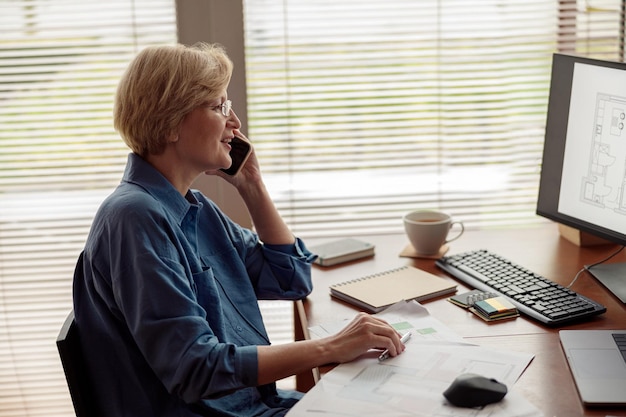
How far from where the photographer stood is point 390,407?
1.41 meters

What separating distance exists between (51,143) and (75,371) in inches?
49.3

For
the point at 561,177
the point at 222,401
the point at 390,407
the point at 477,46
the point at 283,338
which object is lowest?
the point at 283,338

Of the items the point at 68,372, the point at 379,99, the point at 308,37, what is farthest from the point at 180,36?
the point at 68,372

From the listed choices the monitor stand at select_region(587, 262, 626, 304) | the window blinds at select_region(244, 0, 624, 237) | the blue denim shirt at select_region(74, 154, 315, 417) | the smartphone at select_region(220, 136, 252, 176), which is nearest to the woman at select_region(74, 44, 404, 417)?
the blue denim shirt at select_region(74, 154, 315, 417)

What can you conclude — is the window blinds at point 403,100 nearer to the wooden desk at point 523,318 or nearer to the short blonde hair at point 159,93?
the wooden desk at point 523,318

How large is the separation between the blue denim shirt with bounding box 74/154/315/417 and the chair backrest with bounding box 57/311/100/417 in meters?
0.02

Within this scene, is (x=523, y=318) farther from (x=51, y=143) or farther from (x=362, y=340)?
(x=51, y=143)

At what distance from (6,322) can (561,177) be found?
1.77 metres

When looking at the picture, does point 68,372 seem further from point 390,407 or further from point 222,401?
point 390,407

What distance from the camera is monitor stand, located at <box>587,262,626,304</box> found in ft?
6.25

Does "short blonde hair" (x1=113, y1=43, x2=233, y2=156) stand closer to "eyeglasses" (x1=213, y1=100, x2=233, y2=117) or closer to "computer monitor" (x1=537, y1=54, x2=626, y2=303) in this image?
"eyeglasses" (x1=213, y1=100, x2=233, y2=117)

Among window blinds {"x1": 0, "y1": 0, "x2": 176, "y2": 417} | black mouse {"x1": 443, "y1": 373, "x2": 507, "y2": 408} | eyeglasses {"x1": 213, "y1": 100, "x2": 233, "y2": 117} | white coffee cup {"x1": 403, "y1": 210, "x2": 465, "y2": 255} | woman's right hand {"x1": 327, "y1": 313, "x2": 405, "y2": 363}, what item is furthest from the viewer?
window blinds {"x1": 0, "y1": 0, "x2": 176, "y2": 417}

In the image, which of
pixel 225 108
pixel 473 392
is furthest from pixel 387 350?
pixel 225 108

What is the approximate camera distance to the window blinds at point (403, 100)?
2.60 metres
